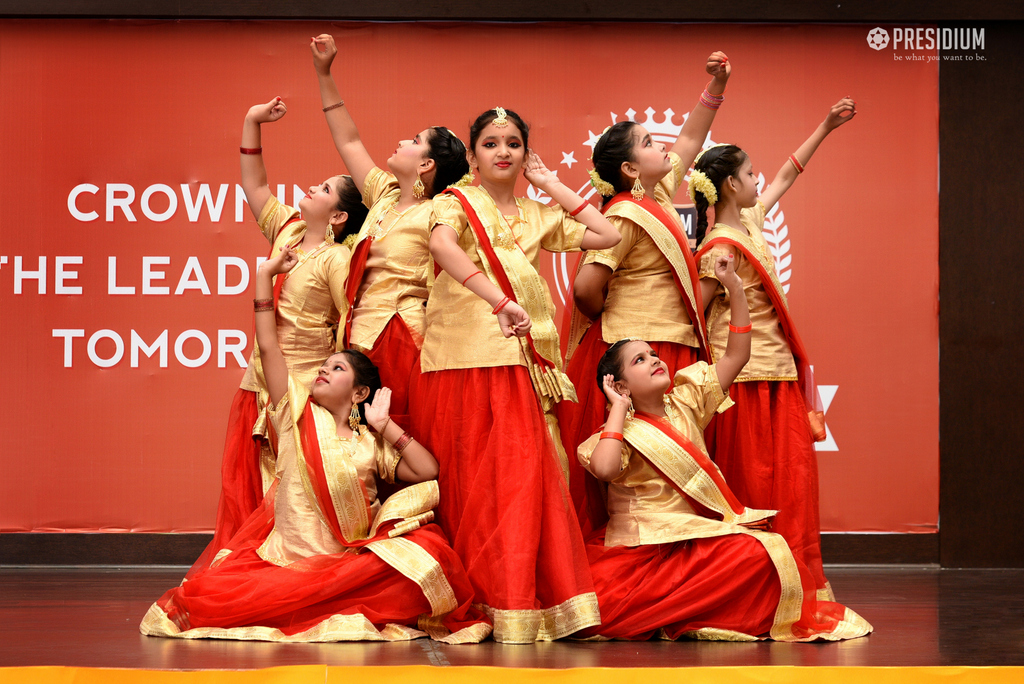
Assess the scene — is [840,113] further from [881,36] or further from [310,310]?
[310,310]

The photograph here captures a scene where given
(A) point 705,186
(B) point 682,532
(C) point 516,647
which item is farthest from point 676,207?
(C) point 516,647

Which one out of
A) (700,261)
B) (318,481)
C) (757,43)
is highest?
(757,43)

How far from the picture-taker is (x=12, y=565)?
440 cm

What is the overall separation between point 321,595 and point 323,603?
0.03 meters

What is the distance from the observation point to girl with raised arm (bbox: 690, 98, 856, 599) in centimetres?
329

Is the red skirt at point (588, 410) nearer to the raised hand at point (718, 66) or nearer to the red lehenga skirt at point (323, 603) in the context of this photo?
the red lehenga skirt at point (323, 603)

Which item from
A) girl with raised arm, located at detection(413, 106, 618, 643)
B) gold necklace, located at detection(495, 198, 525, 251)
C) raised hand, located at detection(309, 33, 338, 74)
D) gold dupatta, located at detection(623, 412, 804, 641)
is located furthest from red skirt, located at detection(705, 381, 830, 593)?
raised hand, located at detection(309, 33, 338, 74)

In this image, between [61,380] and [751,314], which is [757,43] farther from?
[61,380]

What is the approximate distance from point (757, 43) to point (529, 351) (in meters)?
2.30

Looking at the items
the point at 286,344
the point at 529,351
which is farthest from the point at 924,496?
the point at 286,344

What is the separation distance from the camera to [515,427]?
2.85 meters

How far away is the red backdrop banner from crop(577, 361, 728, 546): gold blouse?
61.6 inches

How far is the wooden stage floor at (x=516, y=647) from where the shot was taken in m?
2.47

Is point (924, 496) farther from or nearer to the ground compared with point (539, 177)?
nearer to the ground
